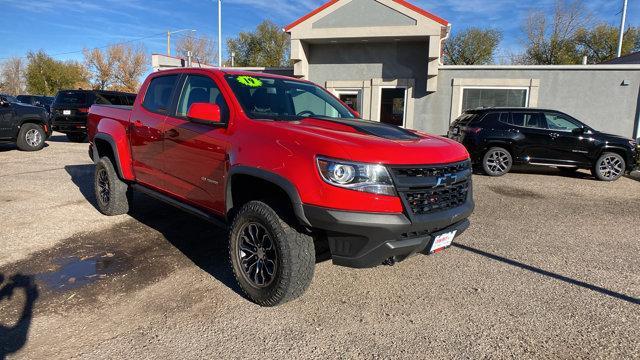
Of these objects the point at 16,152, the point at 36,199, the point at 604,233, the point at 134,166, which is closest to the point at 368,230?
the point at 134,166

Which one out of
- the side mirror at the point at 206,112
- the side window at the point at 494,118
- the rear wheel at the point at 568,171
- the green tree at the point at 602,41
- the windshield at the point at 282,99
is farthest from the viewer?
the green tree at the point at 602,41

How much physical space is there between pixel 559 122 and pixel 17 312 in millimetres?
10799

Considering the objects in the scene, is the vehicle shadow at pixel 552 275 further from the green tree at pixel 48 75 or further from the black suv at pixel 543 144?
the green tree at pixel 48 75

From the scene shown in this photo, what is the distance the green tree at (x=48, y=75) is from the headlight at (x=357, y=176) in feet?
192

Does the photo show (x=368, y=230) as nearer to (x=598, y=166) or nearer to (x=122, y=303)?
(x=122, y=303)

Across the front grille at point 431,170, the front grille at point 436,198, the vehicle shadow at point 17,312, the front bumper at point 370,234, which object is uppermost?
the front grille at point 431,170

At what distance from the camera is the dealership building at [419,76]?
14.4m

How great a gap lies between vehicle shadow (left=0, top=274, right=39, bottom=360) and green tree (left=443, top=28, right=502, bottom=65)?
143 feet

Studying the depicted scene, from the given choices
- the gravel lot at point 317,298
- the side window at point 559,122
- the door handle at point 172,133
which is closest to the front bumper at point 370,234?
the gravel lot at point 317,298

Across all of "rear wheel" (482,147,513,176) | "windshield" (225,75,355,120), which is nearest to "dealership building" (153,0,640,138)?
"rear wheel" (482,147,513,176)

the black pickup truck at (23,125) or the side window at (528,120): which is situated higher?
the side window at (528,120)

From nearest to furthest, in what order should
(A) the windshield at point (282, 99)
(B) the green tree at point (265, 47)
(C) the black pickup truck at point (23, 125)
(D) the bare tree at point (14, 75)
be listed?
(A) the windshield at point (282, 99) → (C) the black pickup truck at point (23, 125) → (B) the green tree at point (265, 47) → (D) the bare tree at point (14, 75)

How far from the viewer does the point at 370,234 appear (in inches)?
112

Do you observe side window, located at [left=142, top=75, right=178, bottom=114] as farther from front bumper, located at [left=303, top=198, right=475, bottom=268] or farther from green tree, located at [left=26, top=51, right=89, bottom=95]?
green tree, located at [left=26, top=51, right=89, bottom=95]
